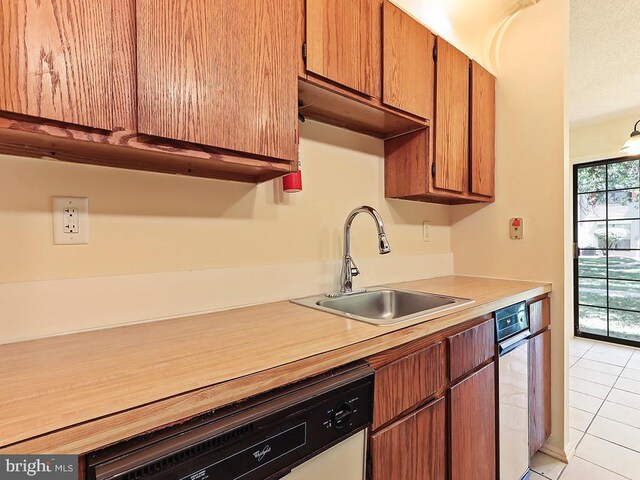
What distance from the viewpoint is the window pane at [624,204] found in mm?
3244

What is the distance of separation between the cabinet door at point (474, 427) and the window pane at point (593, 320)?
3.21 meters

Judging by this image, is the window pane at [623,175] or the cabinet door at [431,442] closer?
the cabinet door at [431,442]

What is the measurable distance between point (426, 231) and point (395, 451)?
4.43 feet

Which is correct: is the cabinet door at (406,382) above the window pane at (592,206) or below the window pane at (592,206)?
below

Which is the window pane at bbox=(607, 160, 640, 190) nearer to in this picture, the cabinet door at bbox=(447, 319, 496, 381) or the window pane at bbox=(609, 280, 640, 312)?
the window pane at bbox=(609, 280, 640, 312)

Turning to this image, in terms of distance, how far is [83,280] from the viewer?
3.05 ft

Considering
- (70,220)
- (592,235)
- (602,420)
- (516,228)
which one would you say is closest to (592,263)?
(592,235)

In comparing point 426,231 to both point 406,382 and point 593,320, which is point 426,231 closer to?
point 406,382

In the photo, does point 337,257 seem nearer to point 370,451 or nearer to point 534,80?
point 370,451

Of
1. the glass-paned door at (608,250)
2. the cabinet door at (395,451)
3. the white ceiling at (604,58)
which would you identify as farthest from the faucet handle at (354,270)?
the glass-paned door at (608,250)

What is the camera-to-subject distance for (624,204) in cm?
330

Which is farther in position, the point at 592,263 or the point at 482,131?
the point at 592,263

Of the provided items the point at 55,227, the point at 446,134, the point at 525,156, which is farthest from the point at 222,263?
the point at 525,156

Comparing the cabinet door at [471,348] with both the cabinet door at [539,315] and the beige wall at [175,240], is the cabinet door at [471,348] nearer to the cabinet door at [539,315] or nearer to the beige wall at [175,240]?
the cabinet door at [539,315]
